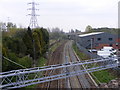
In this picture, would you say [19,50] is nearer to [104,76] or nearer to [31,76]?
[31,76]

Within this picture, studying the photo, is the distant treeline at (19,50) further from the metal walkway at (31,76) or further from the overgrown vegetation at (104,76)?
the overgrown vegetation at (104,76)

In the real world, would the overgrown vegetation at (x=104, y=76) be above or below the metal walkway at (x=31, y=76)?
below

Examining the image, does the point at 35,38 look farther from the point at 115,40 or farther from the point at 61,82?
the point at 115,40

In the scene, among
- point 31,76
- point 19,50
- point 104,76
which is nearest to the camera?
point 31,76

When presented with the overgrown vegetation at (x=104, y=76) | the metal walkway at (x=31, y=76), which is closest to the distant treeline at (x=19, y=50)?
the metal walkway at (x=31, y=76)

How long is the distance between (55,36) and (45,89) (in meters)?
52.4

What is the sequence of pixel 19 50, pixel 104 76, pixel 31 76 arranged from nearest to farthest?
1. pixel 31 76
2. pixel 104 76
3. pixel 19 50

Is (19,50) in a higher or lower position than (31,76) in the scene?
higher

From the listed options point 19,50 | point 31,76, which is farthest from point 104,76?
point 19,50

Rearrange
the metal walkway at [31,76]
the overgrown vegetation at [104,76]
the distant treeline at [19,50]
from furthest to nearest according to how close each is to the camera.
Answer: the overgrown vegetation at [104,76], the distant treeline at [19,50], the metal walkway at [31,76]

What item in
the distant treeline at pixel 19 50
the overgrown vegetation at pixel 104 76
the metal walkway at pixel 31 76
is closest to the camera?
the metal walkway at pixel 31 76

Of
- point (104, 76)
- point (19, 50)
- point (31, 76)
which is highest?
point (19, 50)

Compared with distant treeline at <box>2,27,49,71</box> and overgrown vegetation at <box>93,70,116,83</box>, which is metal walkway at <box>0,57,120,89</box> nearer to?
distant treeline at <box>2,27,49,71</box>

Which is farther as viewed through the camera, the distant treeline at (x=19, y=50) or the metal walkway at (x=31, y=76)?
the distant treeline at (x=19, y=50)
